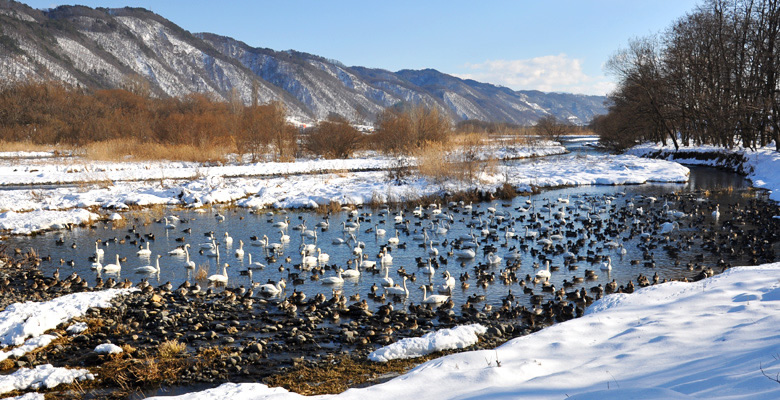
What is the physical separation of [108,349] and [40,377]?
3.71 feet

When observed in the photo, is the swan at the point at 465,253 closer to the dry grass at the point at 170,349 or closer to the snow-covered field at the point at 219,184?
the dry grass at the point at 170,349

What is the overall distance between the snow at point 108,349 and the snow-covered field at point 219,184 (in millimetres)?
15317

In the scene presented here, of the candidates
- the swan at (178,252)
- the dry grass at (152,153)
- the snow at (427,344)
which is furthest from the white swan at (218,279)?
the dry grass at (152,153)

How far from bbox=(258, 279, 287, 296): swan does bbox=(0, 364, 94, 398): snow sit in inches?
200

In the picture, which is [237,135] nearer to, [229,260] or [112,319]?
[229,260]

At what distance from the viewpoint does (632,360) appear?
691cm

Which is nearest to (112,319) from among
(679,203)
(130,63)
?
(679,203)

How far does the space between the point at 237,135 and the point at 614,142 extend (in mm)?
48173

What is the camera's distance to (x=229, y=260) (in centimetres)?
1697

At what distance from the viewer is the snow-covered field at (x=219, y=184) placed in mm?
25938

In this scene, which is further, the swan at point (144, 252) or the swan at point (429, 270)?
the swan at point (144, 252)

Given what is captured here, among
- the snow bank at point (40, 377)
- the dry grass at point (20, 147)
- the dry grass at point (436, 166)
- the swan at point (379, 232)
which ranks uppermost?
the dry grass at point (20, 147)

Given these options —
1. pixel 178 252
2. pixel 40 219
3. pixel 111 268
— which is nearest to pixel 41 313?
pixel 111 268

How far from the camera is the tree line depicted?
122 feet
